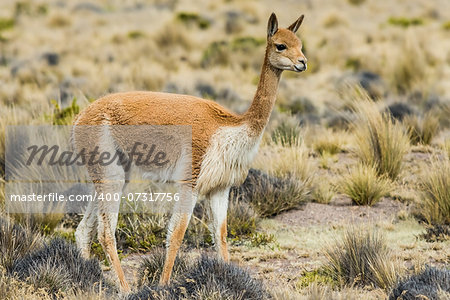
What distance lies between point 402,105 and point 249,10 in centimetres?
1961

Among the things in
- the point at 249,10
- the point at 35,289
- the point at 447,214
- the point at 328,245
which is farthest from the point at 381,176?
the point at 249,10

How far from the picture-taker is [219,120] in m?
5.81

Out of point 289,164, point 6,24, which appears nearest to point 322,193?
point 289,164

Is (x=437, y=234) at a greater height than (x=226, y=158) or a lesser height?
lesser

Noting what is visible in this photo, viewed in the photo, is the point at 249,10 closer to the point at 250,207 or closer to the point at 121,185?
the point at 250,207

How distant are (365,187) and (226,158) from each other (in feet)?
10.5

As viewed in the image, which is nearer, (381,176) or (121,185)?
(121,185)

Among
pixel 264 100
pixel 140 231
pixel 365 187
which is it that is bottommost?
pixel 140 231

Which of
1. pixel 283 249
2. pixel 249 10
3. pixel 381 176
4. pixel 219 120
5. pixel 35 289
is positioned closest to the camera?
pixel 35 289

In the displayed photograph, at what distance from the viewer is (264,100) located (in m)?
Answer: 5.78

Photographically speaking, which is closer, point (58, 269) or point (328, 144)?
point (58, 269)

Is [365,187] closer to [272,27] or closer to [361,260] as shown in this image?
[361,260]

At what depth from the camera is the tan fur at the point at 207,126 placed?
5645 mm

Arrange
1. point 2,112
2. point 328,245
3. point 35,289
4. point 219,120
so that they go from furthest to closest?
point 2,112, point 328,245, point 219,120, point 35,289
